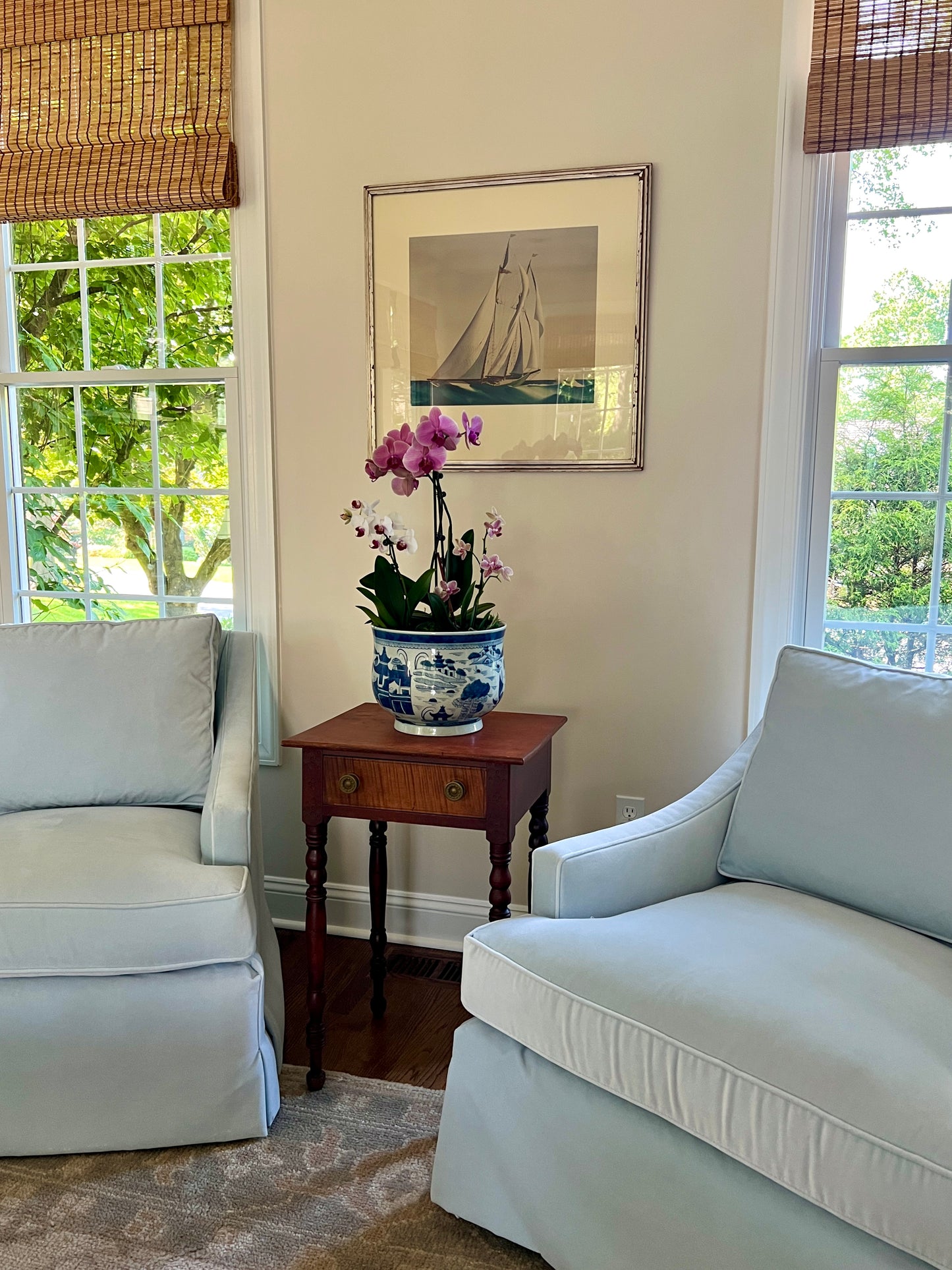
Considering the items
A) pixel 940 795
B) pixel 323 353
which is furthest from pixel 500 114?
pixel 940 795

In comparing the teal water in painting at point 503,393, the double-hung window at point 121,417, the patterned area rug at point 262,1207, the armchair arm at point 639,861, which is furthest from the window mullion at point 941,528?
the double-hung window at point 121,417

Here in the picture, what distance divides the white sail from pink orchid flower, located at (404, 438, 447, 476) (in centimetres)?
49

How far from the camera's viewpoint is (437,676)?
1.98 metres

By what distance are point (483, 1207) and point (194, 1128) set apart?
21.8 inches

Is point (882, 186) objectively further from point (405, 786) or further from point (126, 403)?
Answer: point (126, 403)

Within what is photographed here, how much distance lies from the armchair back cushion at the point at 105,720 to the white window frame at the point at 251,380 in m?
0.40

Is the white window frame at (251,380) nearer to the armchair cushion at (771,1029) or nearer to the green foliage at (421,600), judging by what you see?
the green foliage at (421,600)

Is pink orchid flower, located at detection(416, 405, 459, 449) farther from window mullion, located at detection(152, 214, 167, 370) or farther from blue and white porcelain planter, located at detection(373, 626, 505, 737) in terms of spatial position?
window mullion, located at detection(152, 214, 167, 370)

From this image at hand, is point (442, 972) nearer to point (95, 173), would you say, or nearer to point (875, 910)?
point (875, 910)

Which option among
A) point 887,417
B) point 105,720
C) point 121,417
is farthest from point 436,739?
point 121,417

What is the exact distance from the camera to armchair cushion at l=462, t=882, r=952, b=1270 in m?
1.15

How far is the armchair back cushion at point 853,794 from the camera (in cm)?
159

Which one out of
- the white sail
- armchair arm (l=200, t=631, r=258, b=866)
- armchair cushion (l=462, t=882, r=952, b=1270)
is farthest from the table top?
the white sail

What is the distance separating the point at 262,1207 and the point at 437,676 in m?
0.96
